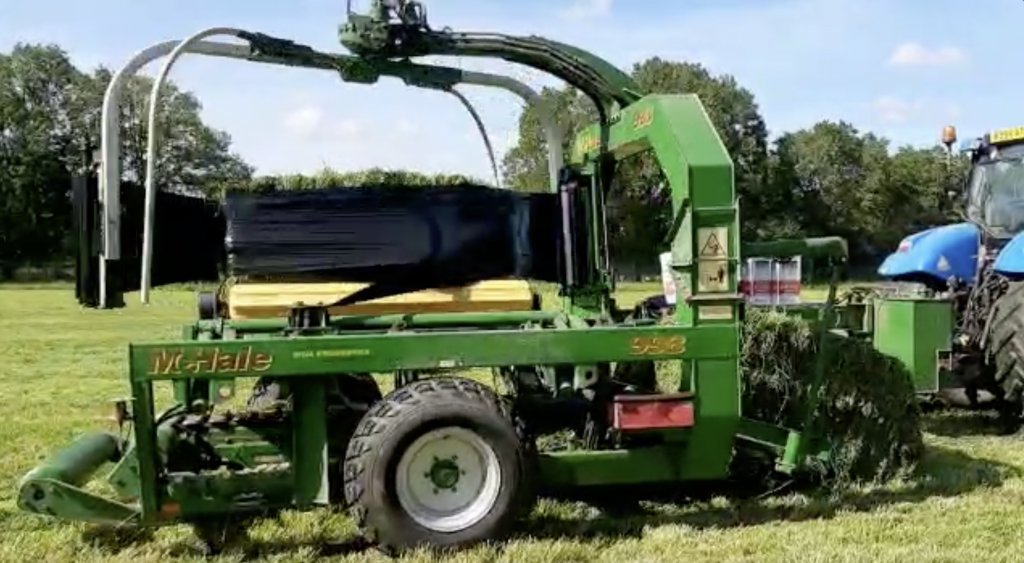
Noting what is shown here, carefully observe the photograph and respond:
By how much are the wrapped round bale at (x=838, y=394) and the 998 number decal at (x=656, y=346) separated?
0.96m

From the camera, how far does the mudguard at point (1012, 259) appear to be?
27.5 ft

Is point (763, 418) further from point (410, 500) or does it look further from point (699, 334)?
point (410, 500)

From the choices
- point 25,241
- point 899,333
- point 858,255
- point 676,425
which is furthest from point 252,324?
point 858,255

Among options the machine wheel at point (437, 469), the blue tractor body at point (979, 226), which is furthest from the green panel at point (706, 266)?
the blue tractor body at point (979, 226)

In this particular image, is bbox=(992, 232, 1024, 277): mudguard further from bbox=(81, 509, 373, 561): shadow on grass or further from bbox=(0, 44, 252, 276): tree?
bbox=(0, 44, 252, 276): tree

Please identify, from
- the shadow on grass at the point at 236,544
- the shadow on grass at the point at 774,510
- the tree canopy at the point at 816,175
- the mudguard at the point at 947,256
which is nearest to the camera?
the shadow on grass at the point at 236,544

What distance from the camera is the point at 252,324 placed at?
262 inches

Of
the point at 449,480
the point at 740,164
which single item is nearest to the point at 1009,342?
the point at 449,480

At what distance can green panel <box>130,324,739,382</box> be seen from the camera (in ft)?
16.8

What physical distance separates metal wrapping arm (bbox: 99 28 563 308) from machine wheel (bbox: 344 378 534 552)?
4.01 ft

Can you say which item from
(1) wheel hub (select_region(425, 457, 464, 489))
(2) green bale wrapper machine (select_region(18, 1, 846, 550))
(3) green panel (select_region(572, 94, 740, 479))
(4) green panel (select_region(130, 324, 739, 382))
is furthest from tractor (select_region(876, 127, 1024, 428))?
(1) wheel hub (select_region(425, 457, 464, 489))

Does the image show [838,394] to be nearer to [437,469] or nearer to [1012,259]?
[437,469]

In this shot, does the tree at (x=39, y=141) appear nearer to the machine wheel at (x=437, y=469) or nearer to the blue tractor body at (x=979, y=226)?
the blue tractor body at (x=979, y=226)

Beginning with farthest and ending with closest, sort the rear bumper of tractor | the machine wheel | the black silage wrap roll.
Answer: the black silage wrap roll → the machine wheel → the rear bumper of tractor
